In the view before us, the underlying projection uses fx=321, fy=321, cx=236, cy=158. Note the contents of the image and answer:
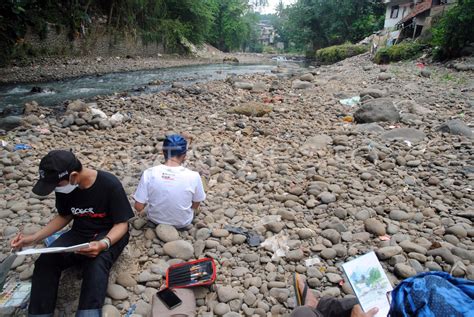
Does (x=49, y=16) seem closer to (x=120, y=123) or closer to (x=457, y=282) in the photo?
(x=120, y=123)

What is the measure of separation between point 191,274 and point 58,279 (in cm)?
93

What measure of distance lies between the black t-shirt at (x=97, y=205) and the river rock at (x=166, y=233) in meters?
0.60

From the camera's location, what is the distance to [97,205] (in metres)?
2.38

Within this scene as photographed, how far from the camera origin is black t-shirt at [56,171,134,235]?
236 cm

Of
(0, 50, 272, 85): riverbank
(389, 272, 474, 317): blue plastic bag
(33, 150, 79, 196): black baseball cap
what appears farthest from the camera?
(0, 50, 272, 85): riverbank

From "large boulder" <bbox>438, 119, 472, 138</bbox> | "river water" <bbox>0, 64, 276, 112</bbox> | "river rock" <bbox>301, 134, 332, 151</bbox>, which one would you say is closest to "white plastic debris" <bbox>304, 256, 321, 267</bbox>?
"river rock" <bbox>301, 134, 332, 151</bbox>

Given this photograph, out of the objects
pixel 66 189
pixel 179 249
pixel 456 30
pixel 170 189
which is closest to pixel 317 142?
pixel 170 189

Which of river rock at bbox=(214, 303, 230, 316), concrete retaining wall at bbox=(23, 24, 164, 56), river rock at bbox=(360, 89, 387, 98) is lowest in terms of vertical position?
river rock at bbox=(214, 303, 230, 316)

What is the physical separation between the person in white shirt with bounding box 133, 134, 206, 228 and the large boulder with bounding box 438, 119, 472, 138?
4757mm

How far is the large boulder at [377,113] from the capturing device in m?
6.38

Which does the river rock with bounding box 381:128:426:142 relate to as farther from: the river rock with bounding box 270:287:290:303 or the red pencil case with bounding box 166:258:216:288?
the red pencil case with bounding box 166:258:216:288

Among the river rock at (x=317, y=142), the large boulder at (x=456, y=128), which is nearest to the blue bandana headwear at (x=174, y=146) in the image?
the river rock at (x=317, y=142)

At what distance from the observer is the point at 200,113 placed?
299 inches

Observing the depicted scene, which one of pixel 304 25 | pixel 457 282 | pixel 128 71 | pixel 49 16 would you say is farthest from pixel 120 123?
pixel 304 25
